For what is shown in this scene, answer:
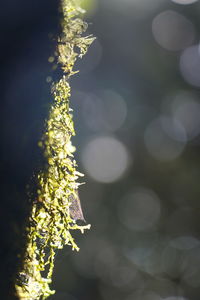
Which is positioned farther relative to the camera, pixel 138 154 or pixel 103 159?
pixel 103 159

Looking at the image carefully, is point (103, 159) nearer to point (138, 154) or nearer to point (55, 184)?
point (138, 154)

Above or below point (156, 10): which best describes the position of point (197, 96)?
below

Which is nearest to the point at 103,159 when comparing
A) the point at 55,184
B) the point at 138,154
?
the point at 138,154

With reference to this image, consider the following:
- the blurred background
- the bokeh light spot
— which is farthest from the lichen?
the bokeh light spot

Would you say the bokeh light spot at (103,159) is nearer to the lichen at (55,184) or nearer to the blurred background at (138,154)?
the blurred background at (138,154)

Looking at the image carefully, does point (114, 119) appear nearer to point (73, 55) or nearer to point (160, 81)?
point (160, 81)

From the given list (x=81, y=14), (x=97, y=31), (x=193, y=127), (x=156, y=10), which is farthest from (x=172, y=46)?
(x=81, y=14)

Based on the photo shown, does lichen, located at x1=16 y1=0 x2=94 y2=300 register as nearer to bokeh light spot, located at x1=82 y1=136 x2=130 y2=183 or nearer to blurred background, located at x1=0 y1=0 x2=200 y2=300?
blurred background, located at x1=0 y1=0 x2=200 y2=300
